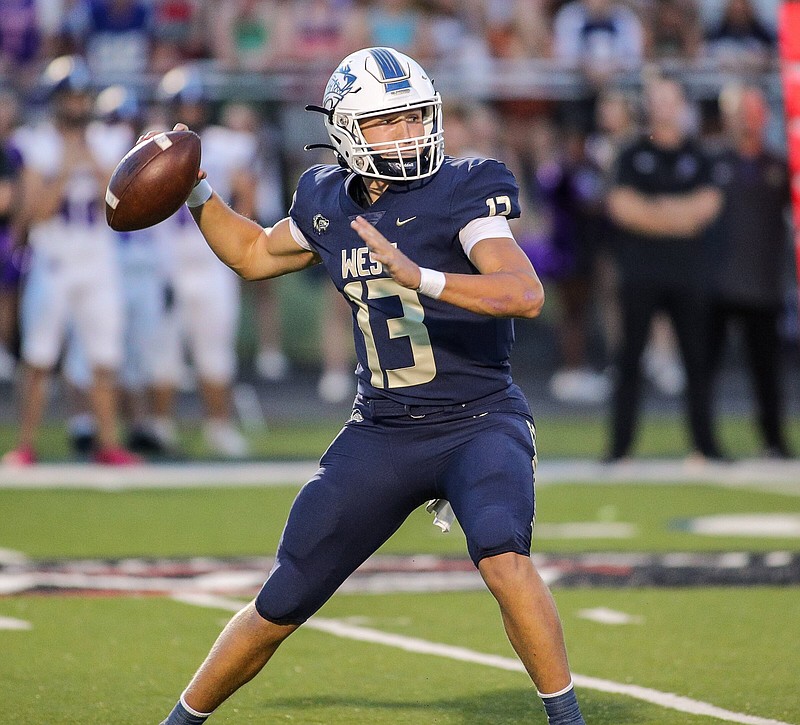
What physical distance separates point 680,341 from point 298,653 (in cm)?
469

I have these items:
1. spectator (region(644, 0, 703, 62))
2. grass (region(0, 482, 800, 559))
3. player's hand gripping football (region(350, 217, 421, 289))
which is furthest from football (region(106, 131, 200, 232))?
spectator (region(644, 0, 703, 62))

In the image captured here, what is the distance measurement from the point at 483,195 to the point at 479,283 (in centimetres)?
38

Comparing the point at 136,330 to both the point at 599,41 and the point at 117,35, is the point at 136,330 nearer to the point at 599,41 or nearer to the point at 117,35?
the point at 117,35

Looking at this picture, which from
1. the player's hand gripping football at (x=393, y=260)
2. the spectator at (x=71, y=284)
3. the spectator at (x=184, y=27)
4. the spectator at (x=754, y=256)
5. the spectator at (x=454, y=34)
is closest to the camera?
the player's hand gripping football at (x=393, y=260)

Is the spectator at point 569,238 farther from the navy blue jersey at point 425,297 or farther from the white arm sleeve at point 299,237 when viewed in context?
the navy blue jersey at point 425,297

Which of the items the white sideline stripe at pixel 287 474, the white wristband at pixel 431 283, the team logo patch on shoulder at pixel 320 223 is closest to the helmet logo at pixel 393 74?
the team logo patch on shoulder at pixel 320 223

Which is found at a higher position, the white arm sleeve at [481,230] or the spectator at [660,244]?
the white arm sleeve at [481,230]

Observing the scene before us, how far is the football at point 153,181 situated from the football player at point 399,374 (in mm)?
426

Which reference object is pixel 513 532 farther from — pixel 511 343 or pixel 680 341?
pixel 680 341

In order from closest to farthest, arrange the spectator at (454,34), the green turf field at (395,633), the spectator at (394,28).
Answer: the green turf field at (395,633), the spectator at (394,28), the spectator at (454,34)

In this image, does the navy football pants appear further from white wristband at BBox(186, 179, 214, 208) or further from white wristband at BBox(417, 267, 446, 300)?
white wristband at BBox(186, 179, 214, 208)

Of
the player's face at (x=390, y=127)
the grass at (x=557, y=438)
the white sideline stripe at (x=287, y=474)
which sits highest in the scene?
the player's face at (x=390, y=127)

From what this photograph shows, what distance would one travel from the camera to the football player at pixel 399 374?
3994mm

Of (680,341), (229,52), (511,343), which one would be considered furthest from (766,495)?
(229,52)
